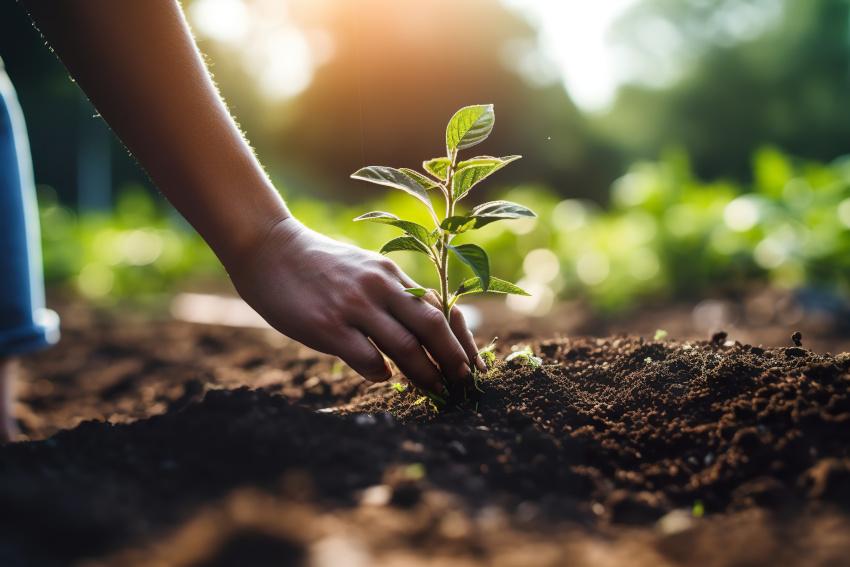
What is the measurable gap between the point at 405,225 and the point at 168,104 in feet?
1.84

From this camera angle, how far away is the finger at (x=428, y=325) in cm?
145

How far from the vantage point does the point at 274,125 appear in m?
13.7

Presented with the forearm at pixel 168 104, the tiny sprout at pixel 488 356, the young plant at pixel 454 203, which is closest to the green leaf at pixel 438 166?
the young plant at pixel 454 203

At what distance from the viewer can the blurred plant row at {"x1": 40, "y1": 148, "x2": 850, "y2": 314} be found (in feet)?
12.8

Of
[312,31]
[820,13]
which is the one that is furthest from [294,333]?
[312,31]

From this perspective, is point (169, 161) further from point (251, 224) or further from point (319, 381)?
point (319, 381)

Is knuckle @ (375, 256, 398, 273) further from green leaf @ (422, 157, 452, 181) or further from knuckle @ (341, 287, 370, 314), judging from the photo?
green leaf @ (422, 157, 452, 181)

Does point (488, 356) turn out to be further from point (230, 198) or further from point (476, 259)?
point (230, 198)

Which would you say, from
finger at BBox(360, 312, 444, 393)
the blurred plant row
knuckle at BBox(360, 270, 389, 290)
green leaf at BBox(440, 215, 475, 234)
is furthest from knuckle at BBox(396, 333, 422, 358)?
the blurred plant row

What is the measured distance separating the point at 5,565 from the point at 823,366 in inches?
58.0

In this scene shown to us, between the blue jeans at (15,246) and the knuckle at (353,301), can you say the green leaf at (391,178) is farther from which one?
the blue jeans at (15,246)

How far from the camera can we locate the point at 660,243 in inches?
167

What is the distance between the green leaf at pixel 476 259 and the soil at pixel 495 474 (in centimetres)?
30

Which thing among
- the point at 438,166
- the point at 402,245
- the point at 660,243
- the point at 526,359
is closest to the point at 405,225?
the point at 402,245
